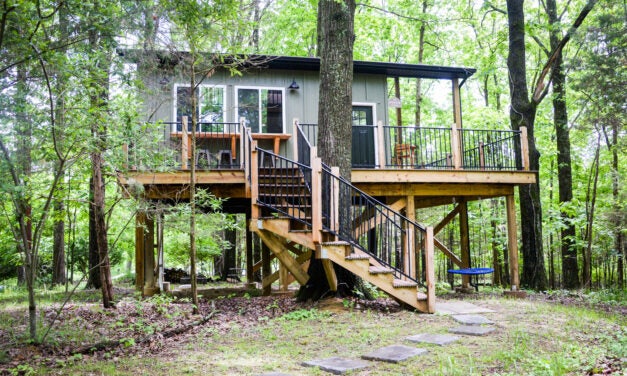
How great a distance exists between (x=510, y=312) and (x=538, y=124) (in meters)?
14.9

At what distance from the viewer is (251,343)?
5.51 m

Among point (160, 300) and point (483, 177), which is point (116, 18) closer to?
point (160, 300)

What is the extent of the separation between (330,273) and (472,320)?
2.17m

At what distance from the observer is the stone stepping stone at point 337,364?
4.19 m

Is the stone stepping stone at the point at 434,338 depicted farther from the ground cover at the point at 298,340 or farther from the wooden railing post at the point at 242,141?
the wooden railing post at the point at 242,141

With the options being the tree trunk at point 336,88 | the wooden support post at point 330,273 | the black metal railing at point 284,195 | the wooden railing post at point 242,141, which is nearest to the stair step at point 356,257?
the wooden support post at point 330,273

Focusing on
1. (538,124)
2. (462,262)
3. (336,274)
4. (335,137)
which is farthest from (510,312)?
(538,124)

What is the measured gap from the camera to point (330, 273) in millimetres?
7492

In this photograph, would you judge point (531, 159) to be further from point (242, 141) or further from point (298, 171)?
point (242, 141)

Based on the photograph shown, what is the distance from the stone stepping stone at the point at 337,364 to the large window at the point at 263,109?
8.39 m

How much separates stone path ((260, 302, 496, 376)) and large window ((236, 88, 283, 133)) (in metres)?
6.71

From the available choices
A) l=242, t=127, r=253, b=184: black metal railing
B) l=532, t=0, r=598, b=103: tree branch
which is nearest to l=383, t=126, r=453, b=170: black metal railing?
l=532, t=0, r=598, b=103: tree branch

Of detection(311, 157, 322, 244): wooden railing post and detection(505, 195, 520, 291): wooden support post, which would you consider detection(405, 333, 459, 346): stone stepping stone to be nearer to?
detection(311, 157, 322, 244): wooden railing post

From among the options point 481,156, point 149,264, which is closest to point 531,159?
point 481,156
